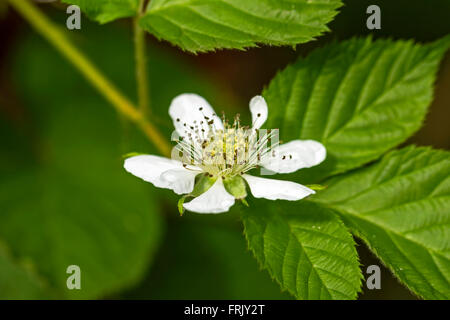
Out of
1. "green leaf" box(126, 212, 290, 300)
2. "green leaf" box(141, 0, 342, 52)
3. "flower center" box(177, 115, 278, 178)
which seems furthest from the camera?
"green leaf" box(126, 212, 290, 300)

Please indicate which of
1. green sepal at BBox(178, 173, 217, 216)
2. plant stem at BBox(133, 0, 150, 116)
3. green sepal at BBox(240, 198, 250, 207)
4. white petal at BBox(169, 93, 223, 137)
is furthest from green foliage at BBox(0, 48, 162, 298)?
green sepal at BBox(240, 198, 250, 207)

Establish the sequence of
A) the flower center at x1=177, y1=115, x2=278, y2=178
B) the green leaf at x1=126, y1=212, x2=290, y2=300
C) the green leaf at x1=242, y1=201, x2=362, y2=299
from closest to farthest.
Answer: the green leaf at x1=242, y1=201, x2=362, y2=299 < the flower center at x1=177, y1=115, x2=278, y2=178 < the green leaf at x1=126, y1=212, x2=290, y2=300

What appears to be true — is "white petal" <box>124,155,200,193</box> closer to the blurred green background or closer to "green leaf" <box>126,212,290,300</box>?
the blurred green background

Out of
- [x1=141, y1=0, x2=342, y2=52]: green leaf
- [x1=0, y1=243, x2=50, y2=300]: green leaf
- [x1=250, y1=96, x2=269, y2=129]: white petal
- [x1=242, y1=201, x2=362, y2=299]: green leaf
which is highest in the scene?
[x1=141, y1=0, x2=342, y2=52]: green leaf

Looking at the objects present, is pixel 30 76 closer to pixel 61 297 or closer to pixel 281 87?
pixel 61 297

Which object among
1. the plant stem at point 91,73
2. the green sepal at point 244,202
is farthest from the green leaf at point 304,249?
the plant stem at point 91,73

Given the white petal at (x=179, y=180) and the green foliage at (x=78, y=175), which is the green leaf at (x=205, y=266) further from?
the white petal at (x=179, y=180)
